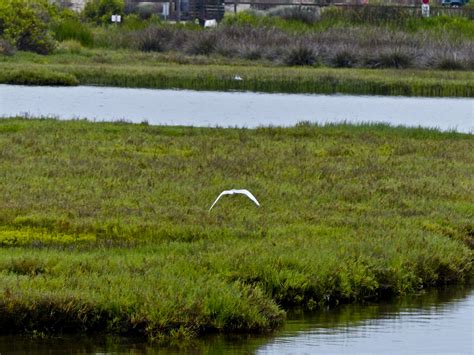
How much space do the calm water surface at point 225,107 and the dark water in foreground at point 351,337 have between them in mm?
15913

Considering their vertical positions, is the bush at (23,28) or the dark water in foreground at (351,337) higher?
the bush at (23,28)

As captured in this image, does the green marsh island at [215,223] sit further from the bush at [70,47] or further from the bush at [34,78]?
the bush at [70,47]

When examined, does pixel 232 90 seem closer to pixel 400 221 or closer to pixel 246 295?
pixel 400 221

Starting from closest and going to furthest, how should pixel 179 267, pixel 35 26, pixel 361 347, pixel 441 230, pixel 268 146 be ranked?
1. pixel 361 347
2. pixel 179 267
3. pixel 441 230
4. pixel 268 146
5. pixel 35 26

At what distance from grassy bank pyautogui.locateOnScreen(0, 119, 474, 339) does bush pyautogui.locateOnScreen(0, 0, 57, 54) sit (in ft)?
90.6

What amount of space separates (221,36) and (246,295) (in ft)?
141

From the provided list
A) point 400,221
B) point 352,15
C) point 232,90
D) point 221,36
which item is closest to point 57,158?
point 400,221

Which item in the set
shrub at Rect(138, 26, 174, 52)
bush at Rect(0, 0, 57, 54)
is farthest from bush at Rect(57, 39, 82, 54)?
shrub at Rect(138, 26, 174, 52)

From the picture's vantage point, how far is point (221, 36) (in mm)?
54469

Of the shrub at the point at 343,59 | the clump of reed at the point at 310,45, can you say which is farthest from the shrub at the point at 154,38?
the shrub at the point at 343,59

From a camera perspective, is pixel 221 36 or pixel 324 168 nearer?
pixel 324 168

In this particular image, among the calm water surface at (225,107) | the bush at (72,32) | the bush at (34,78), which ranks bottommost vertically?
the calm water surface at (225,107)

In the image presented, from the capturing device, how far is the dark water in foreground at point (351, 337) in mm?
11328

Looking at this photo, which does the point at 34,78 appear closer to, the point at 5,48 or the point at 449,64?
the point at 5,48
